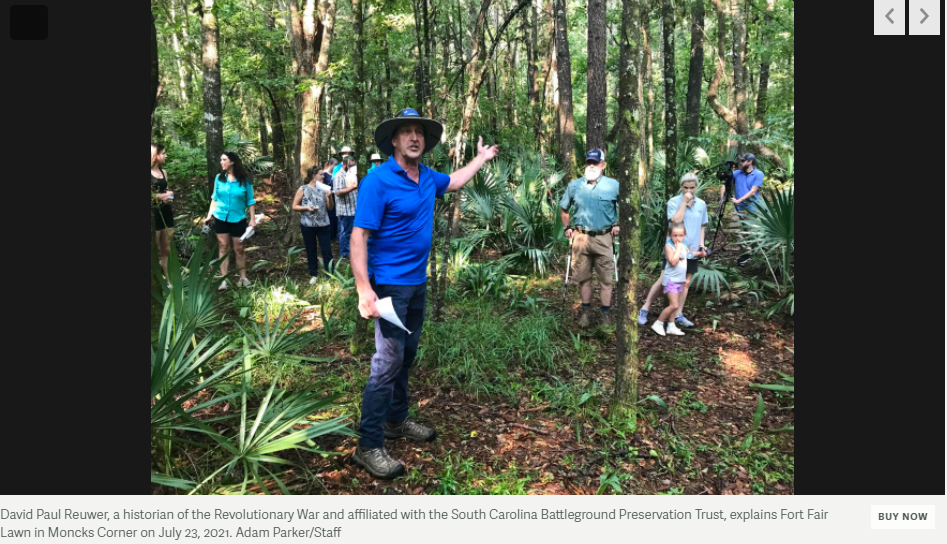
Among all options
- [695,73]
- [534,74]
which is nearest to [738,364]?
[695,73]

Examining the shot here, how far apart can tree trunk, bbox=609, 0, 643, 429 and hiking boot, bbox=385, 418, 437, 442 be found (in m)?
1.27

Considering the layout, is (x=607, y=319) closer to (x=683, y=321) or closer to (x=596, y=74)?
(x=683, y=321)

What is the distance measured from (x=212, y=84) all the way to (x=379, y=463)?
292 inches

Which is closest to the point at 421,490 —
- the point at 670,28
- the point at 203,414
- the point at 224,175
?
the point at 203,414

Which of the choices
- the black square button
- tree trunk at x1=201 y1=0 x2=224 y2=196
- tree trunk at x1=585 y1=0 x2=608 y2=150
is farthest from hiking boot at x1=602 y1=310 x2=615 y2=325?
tree trunk at x1=201 y1=0 x2=224 y2=196

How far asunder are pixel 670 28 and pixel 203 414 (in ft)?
24.0

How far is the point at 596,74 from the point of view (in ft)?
24.1

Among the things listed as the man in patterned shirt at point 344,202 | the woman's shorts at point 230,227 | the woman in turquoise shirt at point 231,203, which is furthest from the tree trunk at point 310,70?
the woman's shorts at point 230,227

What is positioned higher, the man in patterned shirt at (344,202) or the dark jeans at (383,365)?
the man in patterned shirt at (344,202)

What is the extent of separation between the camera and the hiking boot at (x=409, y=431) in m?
3.72

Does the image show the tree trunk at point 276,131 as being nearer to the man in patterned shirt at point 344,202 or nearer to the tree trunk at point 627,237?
the man in patterned shirt at point 344,202

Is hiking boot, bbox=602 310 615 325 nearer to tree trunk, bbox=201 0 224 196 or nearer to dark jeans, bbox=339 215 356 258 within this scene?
dark jeans, bbox=339 215 356 258
